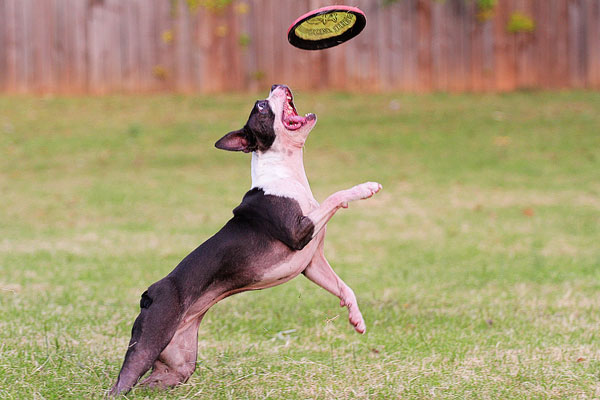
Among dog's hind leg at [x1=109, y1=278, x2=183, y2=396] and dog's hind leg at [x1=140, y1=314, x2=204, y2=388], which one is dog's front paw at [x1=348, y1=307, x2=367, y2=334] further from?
dog's hind leg at [x1=109, y1=278, x2=183, y2=396]

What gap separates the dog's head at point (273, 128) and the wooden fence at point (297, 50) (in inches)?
429

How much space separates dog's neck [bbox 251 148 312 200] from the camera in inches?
143

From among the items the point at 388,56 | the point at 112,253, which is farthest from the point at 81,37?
the point at 112,253

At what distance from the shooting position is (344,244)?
8.84 meters

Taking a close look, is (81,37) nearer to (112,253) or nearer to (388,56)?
(388,56)

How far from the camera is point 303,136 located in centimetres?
370

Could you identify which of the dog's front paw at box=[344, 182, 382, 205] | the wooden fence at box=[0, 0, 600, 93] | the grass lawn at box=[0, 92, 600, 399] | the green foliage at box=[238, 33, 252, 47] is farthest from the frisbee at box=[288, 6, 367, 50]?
the green foliage at box=[238, 33, 252, 47]

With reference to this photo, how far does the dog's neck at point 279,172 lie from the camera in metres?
3.62

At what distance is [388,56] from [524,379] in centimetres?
1111

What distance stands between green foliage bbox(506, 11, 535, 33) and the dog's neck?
11.6m

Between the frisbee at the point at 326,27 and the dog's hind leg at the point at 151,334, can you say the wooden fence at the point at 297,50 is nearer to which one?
the frisbee at the point at 326,27

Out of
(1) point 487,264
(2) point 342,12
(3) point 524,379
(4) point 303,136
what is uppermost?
(2) point 342,12

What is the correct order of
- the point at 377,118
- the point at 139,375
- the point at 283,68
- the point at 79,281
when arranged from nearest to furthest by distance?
the point at 139,375 → the point at 79,281 → the point at 377,118 → the point at 283,68

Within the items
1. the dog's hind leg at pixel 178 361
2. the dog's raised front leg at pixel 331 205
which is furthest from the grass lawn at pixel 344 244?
the dog's raised front leg at pixel 331 205
